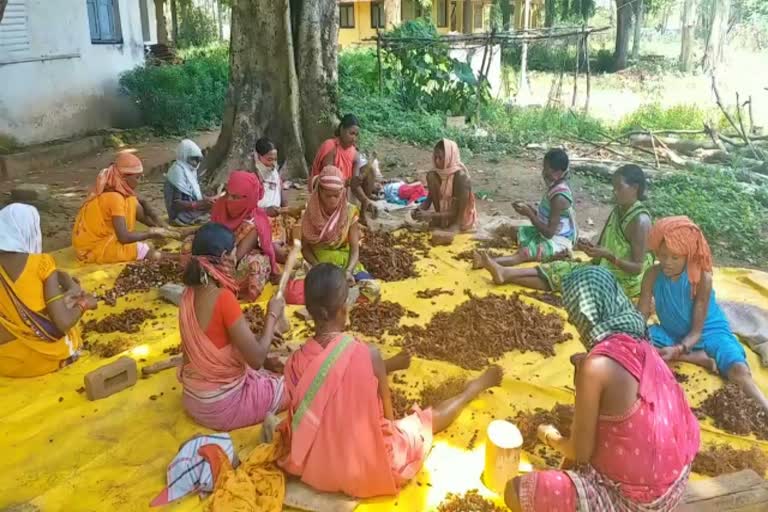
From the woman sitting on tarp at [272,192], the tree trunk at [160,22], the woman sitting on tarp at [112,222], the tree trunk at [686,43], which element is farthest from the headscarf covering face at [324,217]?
the tree trunk at [686,43]

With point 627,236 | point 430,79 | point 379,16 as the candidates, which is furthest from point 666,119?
point 379,16

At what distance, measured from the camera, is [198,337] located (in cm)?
313

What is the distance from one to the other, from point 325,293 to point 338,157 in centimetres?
452

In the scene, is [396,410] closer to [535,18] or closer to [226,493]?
[226,493]

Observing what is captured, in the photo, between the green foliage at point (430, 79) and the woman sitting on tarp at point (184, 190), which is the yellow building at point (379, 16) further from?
the woman sitting on tarp at point (184, 190)

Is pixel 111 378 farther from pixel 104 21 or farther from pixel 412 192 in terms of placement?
pixel 104 21

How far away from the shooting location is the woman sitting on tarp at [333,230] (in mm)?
4891

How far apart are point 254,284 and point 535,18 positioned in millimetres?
29559

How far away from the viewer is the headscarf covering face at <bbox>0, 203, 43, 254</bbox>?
11.8ft

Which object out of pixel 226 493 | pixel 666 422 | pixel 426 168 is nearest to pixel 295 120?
pixel 426 168

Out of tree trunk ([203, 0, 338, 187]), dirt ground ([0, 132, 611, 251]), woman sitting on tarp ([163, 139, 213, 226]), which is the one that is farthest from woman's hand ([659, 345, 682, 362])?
tree trunk ([203, 0, 338, 187])

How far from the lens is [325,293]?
2.72 m

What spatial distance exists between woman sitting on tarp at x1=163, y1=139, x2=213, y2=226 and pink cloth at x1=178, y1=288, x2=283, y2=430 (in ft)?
11.7

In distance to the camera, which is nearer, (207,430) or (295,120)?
(207,430)
